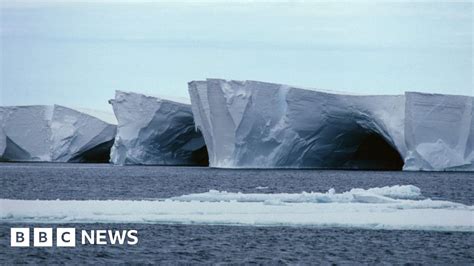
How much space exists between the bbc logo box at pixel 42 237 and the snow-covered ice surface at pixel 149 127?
897 inches

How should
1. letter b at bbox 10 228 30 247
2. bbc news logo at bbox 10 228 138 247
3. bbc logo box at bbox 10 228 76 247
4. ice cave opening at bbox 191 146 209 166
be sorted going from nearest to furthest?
letter b at bbox 10 228 30 247
bbc logo box at bbox 10 228 76 247
bbc news logo at bbox 10 228 138 247
ice cave opening at bbox 191 146 209 166

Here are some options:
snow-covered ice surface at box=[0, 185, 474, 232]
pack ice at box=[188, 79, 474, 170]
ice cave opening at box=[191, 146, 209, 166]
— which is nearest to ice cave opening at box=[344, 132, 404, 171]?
pack ice at box=[188, 79, 474, 170]

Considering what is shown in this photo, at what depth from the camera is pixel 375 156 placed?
4134cm

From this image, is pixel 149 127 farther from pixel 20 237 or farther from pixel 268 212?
pixel 20 237

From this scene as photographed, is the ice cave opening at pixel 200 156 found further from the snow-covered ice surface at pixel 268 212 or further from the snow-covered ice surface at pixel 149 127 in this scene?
the snow-covered ice surface at pixel 268 212

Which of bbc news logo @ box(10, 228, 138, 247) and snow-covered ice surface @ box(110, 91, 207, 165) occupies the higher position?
snow-covered ice surface @ box(110, 91, 207, 165)

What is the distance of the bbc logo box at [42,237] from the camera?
1364 centimetres

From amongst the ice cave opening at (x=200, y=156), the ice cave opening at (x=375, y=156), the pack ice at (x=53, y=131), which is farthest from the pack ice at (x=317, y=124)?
the ice cave opening at (x=200, y=156)

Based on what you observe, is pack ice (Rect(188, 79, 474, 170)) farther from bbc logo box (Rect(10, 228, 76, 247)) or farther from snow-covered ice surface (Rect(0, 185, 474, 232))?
bbc logo box (Rect(10, 228, 76, 247))

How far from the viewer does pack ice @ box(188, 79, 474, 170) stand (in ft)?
103

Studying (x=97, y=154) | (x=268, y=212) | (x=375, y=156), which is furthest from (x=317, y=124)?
(x=97, y=154)

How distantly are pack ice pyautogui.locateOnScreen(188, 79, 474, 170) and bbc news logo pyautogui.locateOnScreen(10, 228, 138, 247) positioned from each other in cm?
1794

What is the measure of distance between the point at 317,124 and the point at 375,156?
8.84 meters

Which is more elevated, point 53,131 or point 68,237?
point 53,131
